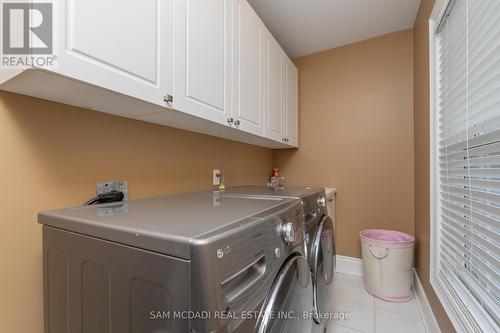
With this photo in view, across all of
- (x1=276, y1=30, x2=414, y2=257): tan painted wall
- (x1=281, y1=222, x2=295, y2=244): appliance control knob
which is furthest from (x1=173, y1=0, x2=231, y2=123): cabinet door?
(x1=276, y1=30, x2=414, y2=257): tan painted wall

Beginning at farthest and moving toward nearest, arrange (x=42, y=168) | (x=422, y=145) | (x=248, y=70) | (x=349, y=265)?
(x=349, y=265), (x=422, y=145), (x=248, y=70), (x=42, y=168)

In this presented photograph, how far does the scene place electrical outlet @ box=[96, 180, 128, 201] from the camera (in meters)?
1.08

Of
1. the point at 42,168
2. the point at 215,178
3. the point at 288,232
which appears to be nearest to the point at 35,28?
the point at 42,168

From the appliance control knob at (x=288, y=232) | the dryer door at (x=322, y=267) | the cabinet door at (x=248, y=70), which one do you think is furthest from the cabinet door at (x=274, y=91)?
the appliance control knob at (x=288, y=232)

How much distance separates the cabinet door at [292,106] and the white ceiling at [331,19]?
11.7 inches

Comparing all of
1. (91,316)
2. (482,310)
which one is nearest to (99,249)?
(91,316)

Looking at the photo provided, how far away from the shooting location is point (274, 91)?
1996 mm

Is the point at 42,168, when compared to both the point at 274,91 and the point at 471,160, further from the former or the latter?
the point at 471,160

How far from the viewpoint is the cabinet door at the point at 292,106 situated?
231 cm

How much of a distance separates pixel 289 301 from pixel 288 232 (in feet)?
0.74

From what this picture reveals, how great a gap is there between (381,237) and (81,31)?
262cm

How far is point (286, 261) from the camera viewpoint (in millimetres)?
790

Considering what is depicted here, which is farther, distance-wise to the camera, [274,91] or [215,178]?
[274,91]

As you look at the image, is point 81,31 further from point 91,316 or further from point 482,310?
point 482,310
